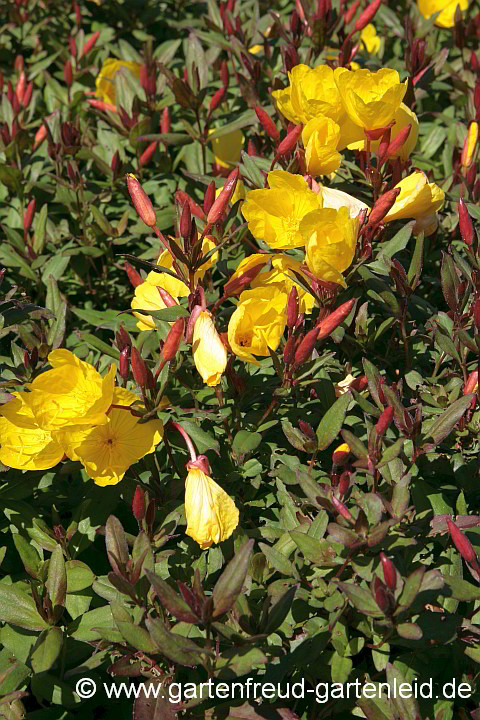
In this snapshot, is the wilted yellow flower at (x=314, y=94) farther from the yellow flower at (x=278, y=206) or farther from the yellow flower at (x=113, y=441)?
the yellow flower at (x=113, y=441)

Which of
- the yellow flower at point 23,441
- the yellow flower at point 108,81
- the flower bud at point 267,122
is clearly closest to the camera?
the yellow flower at point 23,441

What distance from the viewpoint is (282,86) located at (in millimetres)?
2658

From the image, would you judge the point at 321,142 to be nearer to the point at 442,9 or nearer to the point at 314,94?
the point at 314,94

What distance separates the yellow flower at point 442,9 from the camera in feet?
11.4

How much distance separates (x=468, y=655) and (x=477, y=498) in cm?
45

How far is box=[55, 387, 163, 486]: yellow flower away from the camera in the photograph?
1748 mm

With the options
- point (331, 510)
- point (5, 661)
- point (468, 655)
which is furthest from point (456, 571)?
point (5, 661)

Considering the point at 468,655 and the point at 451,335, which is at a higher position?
the point at 451,335

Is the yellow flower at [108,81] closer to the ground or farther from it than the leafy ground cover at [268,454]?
farther from it

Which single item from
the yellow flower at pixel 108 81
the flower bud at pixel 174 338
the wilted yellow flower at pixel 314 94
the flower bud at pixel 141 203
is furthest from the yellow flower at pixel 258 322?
the yellow flower at pixel 108 81

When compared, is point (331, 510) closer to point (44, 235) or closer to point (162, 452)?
point (162, 452)

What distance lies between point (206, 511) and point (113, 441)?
0.29 meters

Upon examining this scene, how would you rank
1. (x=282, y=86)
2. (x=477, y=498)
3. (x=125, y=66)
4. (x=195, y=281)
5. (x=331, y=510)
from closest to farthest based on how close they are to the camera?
(x=331, y=510), (x=195, y=281), (x=477, y=498), (x=282, y=86), (x=125, y=66)

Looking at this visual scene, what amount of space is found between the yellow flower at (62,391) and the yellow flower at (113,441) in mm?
42
